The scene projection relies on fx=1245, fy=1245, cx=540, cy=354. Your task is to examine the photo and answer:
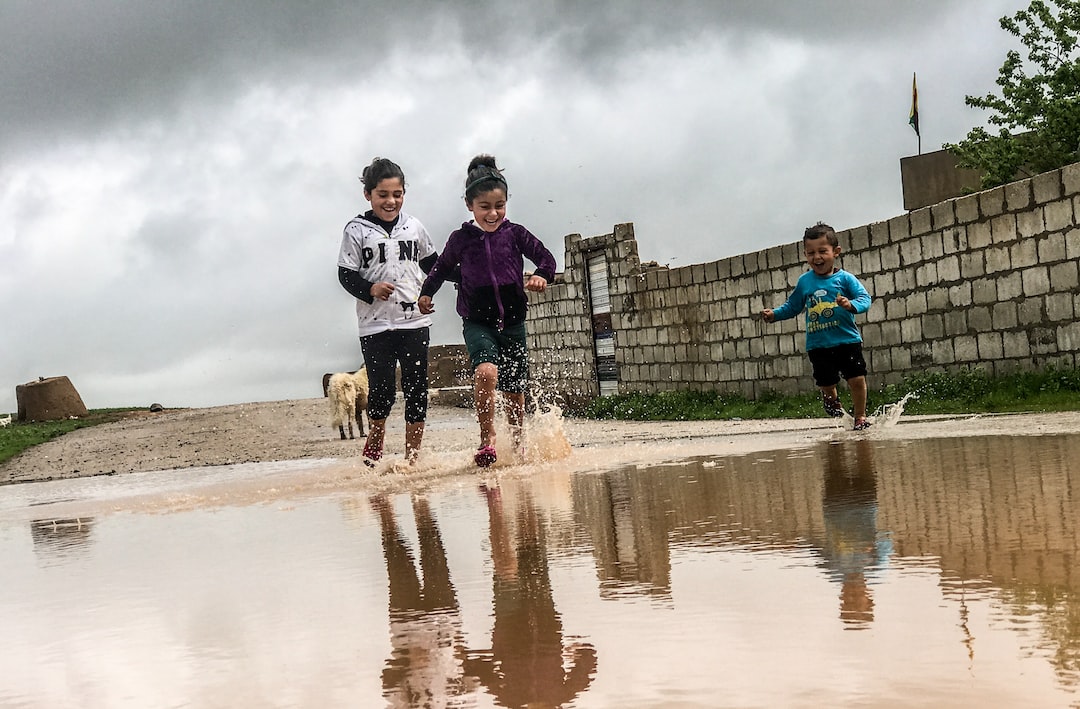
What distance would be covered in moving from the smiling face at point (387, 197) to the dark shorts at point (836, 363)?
320 cm

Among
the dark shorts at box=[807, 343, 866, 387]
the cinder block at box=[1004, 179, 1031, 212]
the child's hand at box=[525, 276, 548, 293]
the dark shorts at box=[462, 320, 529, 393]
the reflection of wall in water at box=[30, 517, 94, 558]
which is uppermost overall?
the cinder block at box=[1004, 179, 1031, 212]

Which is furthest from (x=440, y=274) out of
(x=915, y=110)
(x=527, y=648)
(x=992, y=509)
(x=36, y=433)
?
(x=915, y=110)

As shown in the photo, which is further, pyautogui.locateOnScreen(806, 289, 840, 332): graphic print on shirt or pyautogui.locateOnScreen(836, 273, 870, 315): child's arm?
pyautogui.locateOnScreen(806, 289, 840, 332): graphic print on shirt

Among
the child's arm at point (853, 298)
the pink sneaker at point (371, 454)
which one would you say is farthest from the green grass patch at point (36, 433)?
the child's arm at point (853, 298)

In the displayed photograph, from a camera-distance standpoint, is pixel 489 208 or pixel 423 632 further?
pixel 489 208

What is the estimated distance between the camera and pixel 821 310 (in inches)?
351

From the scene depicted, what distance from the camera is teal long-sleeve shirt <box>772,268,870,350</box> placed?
8836 millimetres

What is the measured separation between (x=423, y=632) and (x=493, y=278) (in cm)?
486

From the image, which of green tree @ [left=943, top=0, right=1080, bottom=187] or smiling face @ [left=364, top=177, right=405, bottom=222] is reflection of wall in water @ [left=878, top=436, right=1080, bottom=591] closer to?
smiling face @ [left=364, top=177, right=405, bottom=222]

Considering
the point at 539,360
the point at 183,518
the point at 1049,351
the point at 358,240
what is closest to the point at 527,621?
the point at 183,518

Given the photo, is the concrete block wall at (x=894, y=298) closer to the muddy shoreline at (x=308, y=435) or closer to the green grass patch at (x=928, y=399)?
the green grass patch at (x=928, y=399)

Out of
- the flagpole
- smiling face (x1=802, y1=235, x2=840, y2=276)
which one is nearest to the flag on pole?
the flagpole

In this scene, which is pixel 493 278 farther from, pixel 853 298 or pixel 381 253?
pixel 853 298

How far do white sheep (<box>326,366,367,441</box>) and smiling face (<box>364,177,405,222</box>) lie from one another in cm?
778
